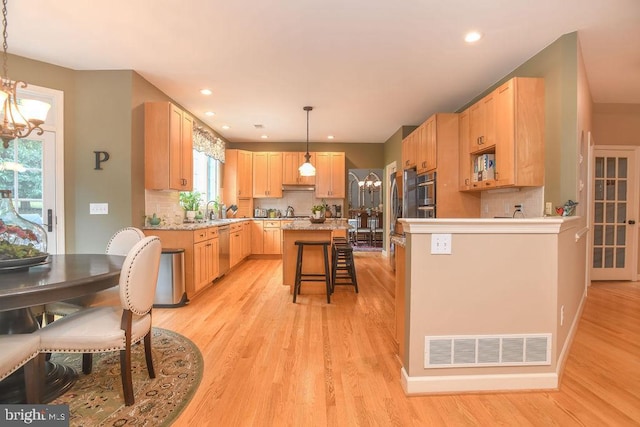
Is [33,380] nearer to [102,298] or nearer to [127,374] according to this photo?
[127,374]

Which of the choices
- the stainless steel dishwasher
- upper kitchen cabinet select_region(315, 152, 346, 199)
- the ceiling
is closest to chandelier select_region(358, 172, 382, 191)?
upper kitchen cabinet select_region(315, 152, 346, 199)

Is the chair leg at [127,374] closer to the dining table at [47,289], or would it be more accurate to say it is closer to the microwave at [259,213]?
the dining table at [47,289]

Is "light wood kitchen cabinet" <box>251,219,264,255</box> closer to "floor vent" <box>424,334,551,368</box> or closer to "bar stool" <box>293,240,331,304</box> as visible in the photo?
"bar stool" <box>293,240,331,304</box>

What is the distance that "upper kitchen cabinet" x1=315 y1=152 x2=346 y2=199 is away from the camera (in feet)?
22.9

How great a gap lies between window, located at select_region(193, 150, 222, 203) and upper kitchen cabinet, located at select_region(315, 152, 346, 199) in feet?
7.07

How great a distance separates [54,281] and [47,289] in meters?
0.08

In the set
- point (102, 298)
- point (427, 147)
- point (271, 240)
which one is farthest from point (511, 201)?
point (271, 240)

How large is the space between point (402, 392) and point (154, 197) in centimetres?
365

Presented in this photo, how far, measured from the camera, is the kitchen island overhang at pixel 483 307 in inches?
76.2

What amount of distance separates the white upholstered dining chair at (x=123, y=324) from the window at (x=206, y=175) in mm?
3833

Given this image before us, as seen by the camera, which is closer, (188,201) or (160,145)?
(160,145)

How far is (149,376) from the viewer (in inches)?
81.9

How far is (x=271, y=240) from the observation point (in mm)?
6648

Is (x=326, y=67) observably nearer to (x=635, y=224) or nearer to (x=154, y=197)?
(x=154, y=197)
